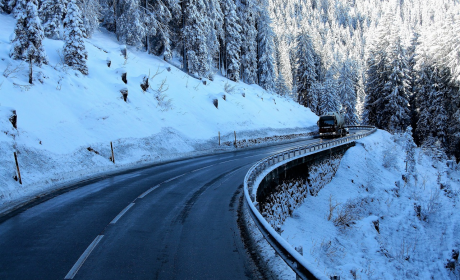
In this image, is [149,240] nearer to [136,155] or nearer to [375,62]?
[136,155]

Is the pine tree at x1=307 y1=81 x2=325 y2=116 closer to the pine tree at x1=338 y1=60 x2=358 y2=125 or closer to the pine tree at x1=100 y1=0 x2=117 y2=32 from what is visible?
the pine tree at x1=338 y1=60 x2=358 y2=125

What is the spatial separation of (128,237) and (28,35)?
60.0 feet

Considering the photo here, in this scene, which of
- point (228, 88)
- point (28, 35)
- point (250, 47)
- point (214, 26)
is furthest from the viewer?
point (250, 47)

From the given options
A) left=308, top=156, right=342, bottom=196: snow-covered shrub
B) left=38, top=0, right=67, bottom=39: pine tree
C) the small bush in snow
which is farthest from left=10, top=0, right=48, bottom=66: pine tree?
the small bush in snow

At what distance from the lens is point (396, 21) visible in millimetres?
42375

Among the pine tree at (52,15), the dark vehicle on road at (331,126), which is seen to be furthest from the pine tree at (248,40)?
the pine tree at (52,15)

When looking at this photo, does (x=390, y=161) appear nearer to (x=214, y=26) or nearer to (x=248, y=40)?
(x=214, y=26)

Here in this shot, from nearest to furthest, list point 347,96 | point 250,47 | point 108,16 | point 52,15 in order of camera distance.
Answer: point 52,15, point 108,16, point 250,47, point 347,96

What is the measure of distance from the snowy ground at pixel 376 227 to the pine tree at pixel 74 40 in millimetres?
20656

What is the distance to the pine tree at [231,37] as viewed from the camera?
1863 inches

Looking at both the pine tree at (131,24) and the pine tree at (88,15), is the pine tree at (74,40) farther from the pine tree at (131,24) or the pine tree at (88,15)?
the pine tree at (131,24)

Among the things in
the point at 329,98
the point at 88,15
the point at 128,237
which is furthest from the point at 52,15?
the point at 329,98

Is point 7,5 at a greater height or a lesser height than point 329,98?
greater

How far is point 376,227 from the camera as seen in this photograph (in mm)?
12320
